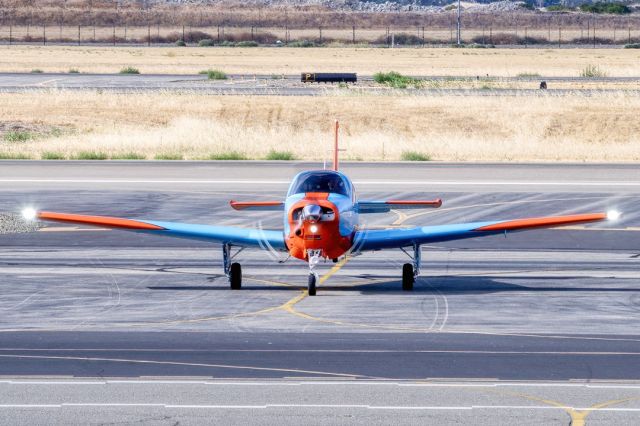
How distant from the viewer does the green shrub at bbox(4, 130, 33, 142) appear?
5772cm

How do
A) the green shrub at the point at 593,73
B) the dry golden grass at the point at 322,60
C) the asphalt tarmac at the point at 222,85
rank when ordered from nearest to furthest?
the asphalt tarmac at the point at 222,85 → the green shrub at the point at 593,73 → the dry golden grass at the point at 322,60

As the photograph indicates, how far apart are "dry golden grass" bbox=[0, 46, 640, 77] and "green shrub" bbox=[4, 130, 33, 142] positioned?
147 ft

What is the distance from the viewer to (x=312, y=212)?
2042cm

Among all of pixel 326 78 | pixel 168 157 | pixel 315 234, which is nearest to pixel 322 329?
pixel 315 234

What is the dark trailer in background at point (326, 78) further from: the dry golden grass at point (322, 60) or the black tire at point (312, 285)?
the black tire at point (312, 285)

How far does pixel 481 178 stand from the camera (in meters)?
42.8

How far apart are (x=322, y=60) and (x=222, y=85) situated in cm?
4460

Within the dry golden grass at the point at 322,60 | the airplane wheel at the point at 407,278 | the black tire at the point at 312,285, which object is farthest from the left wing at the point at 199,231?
the dry golden grass at the point at 322,60

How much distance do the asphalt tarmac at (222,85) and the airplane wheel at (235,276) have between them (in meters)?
52.2

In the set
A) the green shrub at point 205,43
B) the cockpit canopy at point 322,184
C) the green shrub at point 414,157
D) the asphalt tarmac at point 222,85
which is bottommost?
the green shrub at point 414,157

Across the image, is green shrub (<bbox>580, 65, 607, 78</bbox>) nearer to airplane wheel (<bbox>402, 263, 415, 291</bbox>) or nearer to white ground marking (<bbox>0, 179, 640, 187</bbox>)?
white ground marking (<bbox>0, 179, 640, 187</bbox>)

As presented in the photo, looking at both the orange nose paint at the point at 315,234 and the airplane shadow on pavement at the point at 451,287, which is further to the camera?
the airplane shadow on pavement at the point at 451,287

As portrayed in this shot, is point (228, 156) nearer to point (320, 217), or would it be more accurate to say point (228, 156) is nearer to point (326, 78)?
point (320, 217)

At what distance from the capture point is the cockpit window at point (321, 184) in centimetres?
2183
